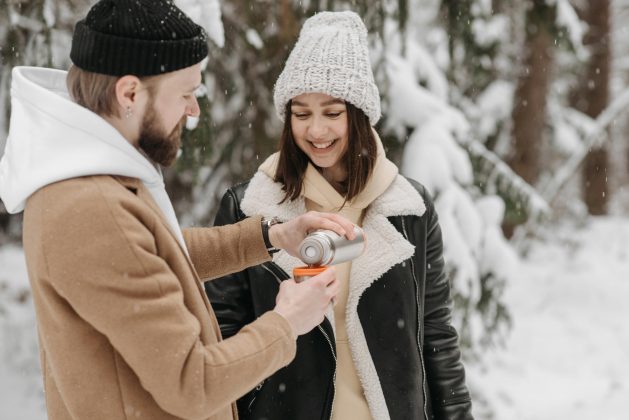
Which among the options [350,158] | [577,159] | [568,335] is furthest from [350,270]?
[577,159]

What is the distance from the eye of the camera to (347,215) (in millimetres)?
2512

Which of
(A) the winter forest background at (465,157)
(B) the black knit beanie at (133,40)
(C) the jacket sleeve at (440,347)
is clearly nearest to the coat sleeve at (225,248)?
(B) the black knit beanie at (133,40)

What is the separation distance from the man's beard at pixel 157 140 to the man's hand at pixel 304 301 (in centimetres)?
41

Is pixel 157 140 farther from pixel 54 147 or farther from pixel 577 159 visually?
pixel 577 159

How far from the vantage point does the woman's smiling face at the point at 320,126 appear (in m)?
2.39

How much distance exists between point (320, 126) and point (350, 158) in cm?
18

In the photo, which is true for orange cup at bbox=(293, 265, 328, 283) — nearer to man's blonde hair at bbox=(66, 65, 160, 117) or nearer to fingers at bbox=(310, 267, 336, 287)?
fingers at bbox=(310, 267, 336, 287)

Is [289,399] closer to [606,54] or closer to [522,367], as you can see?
[522,367]

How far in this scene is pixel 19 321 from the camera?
636cm

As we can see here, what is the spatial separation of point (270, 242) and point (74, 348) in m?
0.80

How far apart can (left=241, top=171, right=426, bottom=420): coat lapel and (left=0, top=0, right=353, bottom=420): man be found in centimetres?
70

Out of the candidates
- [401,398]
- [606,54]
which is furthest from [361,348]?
[606,54]

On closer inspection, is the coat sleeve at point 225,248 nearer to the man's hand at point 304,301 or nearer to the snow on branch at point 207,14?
the man's hand at point 304,301

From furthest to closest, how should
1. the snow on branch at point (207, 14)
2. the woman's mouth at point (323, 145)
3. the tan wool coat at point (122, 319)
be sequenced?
the snow on branch at point (207, 14) < the woman's mouth at point (323, 145) < the tan wool coat at point (122, 319)
